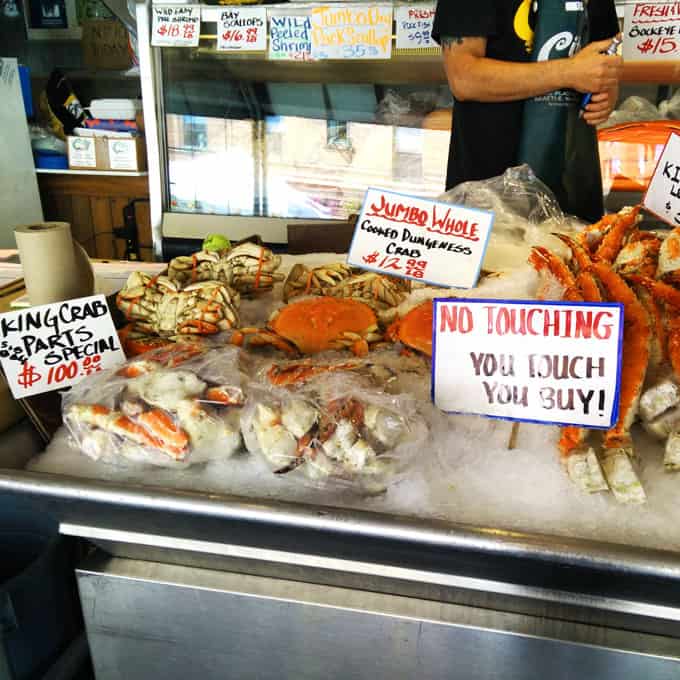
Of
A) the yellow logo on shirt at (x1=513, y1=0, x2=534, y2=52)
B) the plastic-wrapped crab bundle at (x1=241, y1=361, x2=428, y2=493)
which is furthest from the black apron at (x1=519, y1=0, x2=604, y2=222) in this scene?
the plastic-wrapped crab bundle at (x1=241, y1=361, x2=428, y2=493)

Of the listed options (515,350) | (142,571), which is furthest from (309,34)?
(142,571)

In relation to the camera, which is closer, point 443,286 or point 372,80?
point 443,286

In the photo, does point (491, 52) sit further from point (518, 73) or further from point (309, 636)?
point (309, 636)

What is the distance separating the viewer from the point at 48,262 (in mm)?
1138

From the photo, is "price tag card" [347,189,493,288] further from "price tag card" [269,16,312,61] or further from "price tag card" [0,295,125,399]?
"price tag card" [269,16,312,61]

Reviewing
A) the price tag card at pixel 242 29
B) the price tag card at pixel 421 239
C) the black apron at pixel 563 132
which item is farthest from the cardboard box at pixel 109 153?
the price tag card at pixel 421 239

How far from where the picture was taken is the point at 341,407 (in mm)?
802

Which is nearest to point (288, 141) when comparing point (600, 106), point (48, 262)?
point (600, 106)

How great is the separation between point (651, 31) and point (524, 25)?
876 mm

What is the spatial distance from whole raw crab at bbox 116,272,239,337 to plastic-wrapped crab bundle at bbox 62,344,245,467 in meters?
0.22

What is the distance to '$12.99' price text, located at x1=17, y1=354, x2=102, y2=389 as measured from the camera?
97 centimetres

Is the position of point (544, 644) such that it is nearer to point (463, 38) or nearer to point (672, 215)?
point (672, 215)

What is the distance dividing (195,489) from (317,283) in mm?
587

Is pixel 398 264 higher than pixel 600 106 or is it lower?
lower
